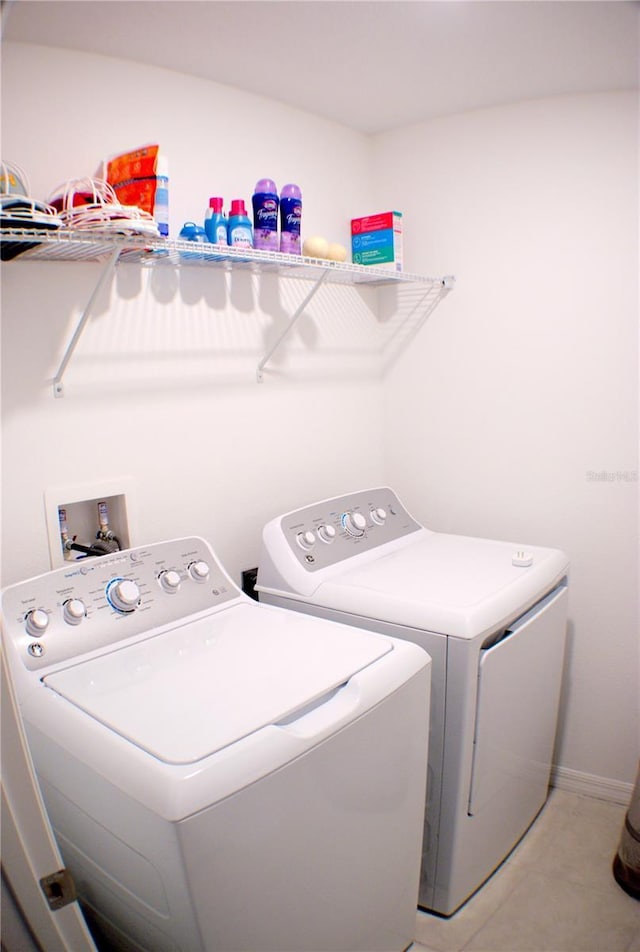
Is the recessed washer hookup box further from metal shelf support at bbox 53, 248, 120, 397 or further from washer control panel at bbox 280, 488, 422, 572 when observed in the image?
metal shelf support at bbox 53, 248, 120, 397

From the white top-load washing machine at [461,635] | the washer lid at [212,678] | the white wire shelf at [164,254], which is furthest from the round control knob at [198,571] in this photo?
the white wire shelf at [164,254]

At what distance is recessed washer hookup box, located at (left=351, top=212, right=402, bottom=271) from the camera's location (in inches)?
92.4

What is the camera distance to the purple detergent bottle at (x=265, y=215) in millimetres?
1865

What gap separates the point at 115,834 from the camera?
1.15 metres

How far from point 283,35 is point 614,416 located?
150 centimetres

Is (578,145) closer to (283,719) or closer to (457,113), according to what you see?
(457,113)

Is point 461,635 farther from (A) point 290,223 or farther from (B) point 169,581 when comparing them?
(A) point 290,223

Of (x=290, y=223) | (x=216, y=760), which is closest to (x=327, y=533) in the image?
(x=290, y=223)

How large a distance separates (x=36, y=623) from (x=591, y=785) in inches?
78.2

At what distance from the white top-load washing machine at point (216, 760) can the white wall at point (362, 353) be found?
268 millimetres

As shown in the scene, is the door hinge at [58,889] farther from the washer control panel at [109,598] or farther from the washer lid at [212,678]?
the washer control panel at [109,598]

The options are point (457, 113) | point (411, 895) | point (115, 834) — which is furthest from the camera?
point (457, 113)

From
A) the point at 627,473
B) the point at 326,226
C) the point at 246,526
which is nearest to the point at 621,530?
the point at 627,473

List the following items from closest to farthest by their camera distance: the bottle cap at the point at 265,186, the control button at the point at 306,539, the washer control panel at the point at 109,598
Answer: the washer control panel at the point at 109,598 → the bottle cap at the point at 265,186 → the control button at the point at 306,539
